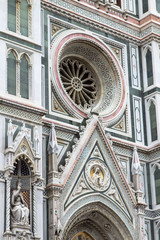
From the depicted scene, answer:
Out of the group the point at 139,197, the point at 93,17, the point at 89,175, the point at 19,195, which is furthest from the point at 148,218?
the point at 93,17

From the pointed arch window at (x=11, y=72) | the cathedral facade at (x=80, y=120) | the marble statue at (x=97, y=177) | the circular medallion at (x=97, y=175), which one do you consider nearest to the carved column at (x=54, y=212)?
the cathedral facade at (x=80, y=120)

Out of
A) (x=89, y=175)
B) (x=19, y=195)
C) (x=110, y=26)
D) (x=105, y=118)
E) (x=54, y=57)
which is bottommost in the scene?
(x=19, y=195)

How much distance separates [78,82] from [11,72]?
3.75 m

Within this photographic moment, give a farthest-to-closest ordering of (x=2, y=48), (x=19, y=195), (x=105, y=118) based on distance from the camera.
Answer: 1. (x=105, y=118)
2. (x=2, y=48)
3. (x=19, y=195)

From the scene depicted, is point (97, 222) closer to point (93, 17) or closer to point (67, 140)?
point (67, 140)

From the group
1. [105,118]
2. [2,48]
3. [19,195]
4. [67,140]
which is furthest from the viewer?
[105,118]

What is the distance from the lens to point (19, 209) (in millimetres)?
18562

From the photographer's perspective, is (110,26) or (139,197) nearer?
(139,197)

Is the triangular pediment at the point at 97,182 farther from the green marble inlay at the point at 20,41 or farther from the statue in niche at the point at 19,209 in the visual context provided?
the green marble inlay at the point at 20,41

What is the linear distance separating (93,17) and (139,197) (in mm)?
6493

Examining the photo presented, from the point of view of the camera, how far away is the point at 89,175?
837 inches

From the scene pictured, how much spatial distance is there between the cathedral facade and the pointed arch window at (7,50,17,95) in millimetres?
34

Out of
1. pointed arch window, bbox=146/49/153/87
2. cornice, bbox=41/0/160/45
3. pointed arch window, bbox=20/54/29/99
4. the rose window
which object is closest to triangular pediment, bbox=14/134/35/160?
pointed arch window, bbox=20/54/29/99

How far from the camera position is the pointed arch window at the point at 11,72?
2003cm
